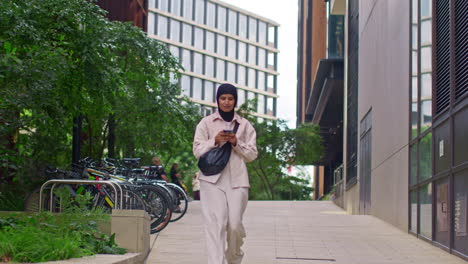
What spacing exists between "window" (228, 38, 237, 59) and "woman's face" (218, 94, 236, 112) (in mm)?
109906

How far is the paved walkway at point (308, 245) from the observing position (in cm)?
1004

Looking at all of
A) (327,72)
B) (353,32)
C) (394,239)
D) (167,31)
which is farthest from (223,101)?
(167,31)

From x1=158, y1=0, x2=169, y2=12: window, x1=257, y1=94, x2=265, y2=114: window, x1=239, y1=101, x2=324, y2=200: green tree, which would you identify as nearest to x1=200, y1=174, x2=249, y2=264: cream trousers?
x1=239, y1=101, x2=324, y2=200: green tree

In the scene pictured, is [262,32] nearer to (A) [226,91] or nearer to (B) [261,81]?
(B) [261,81]

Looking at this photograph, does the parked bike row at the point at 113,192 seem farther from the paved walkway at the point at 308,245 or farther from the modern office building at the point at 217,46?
the modern office building at the point at 217,46

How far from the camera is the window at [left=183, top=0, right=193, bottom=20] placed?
109 m

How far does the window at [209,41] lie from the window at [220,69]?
202 centimetres

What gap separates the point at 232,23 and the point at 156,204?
107 meters

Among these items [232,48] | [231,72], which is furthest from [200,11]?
[231,72]

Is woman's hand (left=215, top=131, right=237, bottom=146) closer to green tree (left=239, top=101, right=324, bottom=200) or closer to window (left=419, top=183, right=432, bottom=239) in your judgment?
window (left=419, top=183, right=432, bottom=239)

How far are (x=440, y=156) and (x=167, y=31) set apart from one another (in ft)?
310

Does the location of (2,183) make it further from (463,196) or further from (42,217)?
(463,196)

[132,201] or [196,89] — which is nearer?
[132,201]

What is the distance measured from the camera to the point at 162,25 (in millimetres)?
103812
